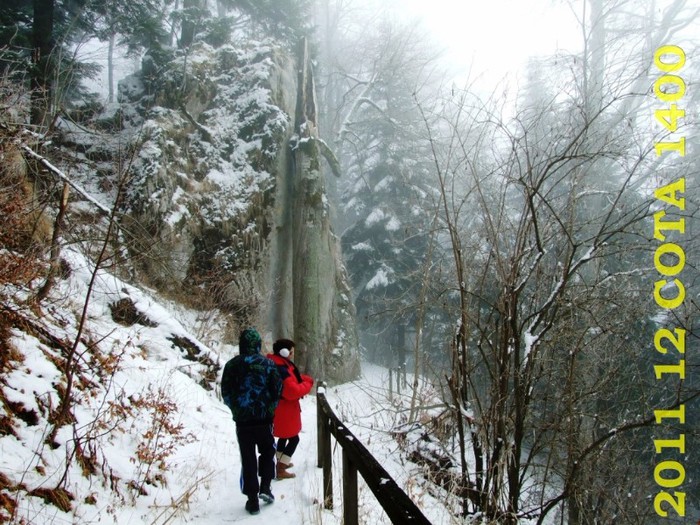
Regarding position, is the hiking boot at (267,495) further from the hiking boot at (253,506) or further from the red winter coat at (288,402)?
the red winter coat at (288,402)

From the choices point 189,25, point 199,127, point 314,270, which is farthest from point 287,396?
point 189,25

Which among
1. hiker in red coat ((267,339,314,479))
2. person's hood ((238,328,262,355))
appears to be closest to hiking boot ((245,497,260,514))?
hiker in red coat ((267,339,314,479))

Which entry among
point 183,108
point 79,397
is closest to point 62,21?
point 183,108

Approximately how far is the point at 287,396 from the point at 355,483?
1.82 metres

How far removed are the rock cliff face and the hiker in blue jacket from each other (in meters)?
7.04

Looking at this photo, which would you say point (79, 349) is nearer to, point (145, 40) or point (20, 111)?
point (20, 111)

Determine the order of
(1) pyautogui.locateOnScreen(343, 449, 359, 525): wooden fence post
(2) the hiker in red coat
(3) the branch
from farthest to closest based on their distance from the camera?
(3) the branch → (2) the hiker in red coat → (1) pyautogui.locateOnScreen(343, 449, 359, 525): wooden fence post

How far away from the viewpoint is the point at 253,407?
3701 mm

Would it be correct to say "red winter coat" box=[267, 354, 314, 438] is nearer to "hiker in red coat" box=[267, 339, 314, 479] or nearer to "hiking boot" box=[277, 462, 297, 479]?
"hiker in red coat" box=[267, 339, 314, 479]

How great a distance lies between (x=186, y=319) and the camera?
9.87 metres

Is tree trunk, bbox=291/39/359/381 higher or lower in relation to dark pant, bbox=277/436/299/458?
higher

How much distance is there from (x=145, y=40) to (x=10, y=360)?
12.7 m

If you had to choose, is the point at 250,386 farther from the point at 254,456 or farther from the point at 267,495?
the point at 267,495

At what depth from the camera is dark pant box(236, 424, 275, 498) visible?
3.62m
